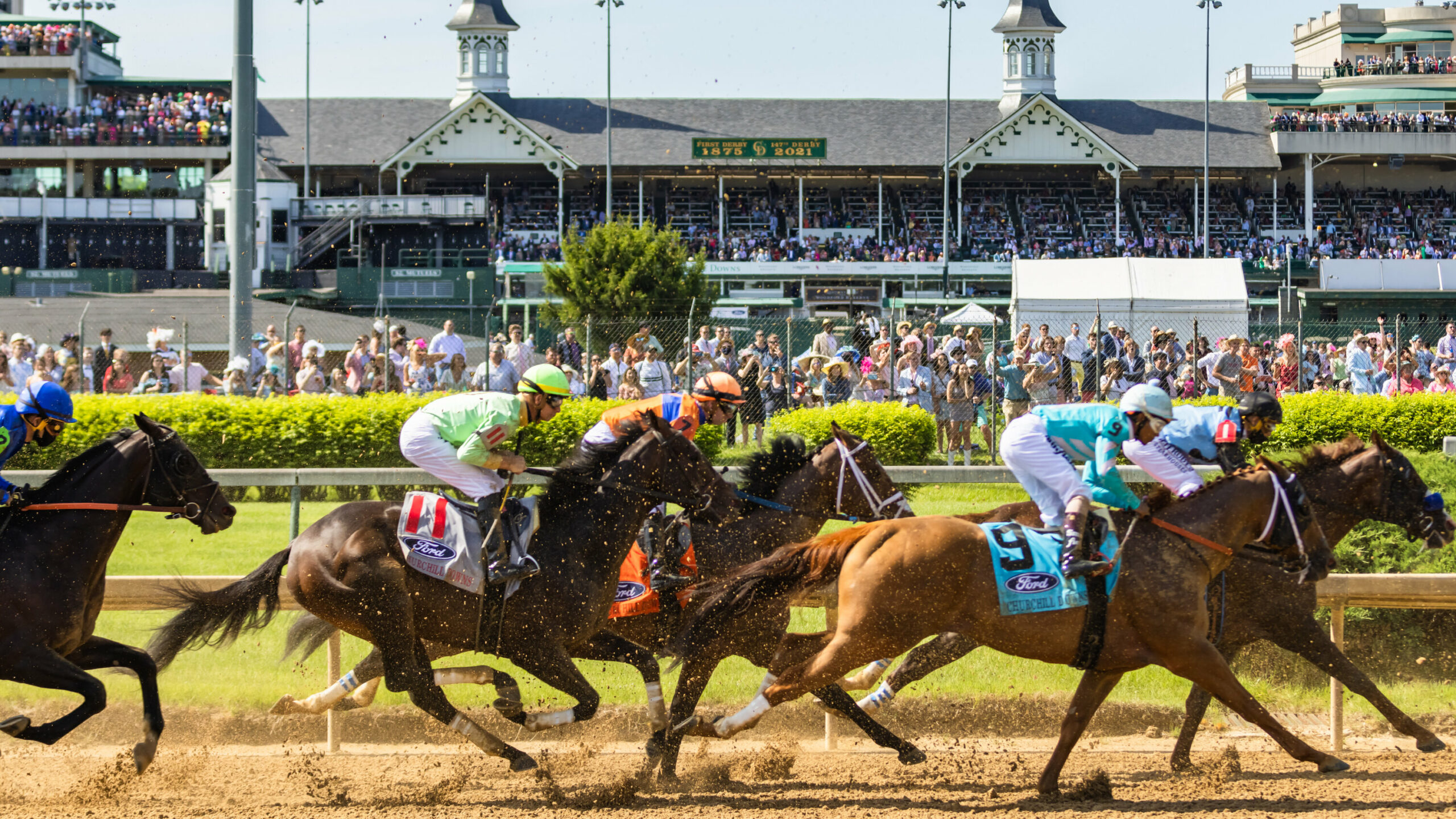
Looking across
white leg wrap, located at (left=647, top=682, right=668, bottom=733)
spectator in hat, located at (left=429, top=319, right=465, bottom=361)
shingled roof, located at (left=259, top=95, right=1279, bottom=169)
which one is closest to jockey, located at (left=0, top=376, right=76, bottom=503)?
white leg wrap, located at (left=647, top=682, right=668, bottom=733)

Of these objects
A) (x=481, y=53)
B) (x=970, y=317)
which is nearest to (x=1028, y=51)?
(x=481, y=53)

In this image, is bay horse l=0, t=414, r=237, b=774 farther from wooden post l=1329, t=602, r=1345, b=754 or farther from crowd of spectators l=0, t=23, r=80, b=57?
crowd of spectators l=0, t=23, r=80, b=57

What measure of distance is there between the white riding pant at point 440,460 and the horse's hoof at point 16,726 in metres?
1.78

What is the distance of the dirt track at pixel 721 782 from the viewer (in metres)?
5.23

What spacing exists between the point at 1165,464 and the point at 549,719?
9.03 ft

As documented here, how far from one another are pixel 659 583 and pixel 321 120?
121ft

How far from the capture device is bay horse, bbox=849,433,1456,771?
225 inches

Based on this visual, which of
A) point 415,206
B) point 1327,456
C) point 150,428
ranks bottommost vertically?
point 1327,456

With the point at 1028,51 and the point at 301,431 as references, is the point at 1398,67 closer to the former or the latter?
the point at 1028,51

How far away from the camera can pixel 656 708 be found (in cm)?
577

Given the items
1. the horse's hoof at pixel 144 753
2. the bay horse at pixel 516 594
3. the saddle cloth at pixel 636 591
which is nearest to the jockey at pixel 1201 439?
the bay horse at pixel 516 594

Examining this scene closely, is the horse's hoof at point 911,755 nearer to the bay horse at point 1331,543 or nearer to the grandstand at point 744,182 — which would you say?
the bay horse at point 1331,543

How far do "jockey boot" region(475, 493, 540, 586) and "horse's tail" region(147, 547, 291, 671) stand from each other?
3.12 ft

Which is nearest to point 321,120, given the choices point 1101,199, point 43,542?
point 1101,199
